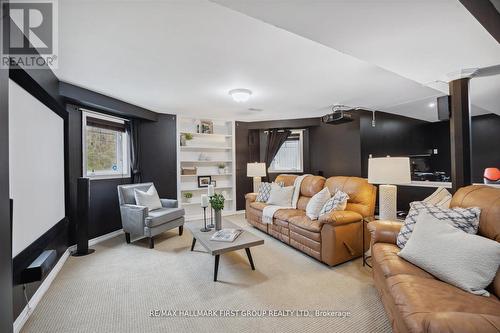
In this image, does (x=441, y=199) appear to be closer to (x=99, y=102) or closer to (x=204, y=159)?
(x=204, y=159)

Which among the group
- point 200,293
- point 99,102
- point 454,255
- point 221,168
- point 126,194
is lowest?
point 200,293

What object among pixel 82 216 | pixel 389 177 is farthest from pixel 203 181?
pixel 389 177

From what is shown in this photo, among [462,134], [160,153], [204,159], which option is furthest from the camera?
[204,159]

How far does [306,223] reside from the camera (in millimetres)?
2924

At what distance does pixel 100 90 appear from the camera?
10.7ft

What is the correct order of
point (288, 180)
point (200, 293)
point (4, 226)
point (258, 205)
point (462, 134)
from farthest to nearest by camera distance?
point (288, 180), point (258, 205), point (462, 134), point (200, 293), point (4, 226)

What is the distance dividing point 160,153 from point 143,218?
5.78 feet

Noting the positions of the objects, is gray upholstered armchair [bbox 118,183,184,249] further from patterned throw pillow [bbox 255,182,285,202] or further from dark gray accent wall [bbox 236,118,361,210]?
dark gray accent wall [bbox 236,118,361,210]

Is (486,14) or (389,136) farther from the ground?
(486,14)

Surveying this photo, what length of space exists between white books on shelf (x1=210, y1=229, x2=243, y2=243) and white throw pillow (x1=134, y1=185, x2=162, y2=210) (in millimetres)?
1598

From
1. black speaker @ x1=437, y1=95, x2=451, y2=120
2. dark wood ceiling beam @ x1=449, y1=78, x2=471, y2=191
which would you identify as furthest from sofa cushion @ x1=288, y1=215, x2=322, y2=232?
black speaker @ x1=437, y1=95, x2=451, y2=120

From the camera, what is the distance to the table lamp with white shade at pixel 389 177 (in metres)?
2.39

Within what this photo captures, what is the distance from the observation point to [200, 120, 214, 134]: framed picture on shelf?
5.21m

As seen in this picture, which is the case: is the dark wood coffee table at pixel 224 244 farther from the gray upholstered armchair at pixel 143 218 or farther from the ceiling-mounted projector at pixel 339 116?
the ceiling-mounted projector at pixel 339 116
